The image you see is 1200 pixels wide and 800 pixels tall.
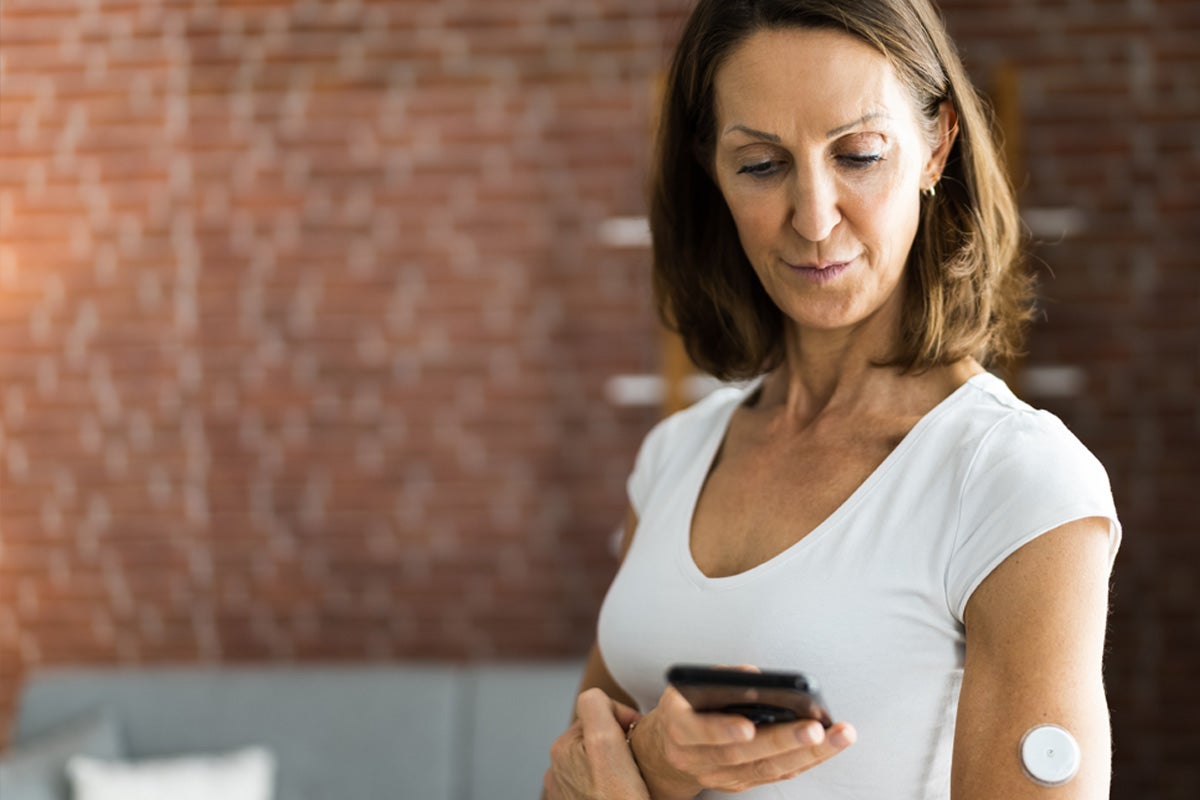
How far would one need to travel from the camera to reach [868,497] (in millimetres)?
1075

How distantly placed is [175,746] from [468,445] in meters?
1.19

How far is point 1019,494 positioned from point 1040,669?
0.13 metres

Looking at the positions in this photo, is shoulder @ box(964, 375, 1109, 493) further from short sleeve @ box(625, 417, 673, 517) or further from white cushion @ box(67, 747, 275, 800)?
white cushion @ box(67, 747, 275, 800)

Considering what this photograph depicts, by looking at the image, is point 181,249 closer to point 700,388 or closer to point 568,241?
point 568,241

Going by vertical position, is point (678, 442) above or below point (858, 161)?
below

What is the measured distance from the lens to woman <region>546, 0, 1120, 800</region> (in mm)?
917

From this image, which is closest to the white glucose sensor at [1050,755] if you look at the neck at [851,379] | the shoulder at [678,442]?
the neck at [851,379]

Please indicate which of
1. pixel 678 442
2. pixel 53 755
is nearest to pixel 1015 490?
pixel 678 442

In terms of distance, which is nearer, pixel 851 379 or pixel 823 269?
pixel 823 269

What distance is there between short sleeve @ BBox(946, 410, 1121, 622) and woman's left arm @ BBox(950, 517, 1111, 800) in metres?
0.01

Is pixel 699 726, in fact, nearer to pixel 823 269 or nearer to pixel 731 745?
pixel 731 745

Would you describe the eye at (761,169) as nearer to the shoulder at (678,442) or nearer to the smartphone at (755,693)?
the shoulder at (678,442)

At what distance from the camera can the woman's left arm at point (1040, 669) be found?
2.93 feet

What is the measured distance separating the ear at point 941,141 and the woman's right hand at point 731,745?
0.53 metres
